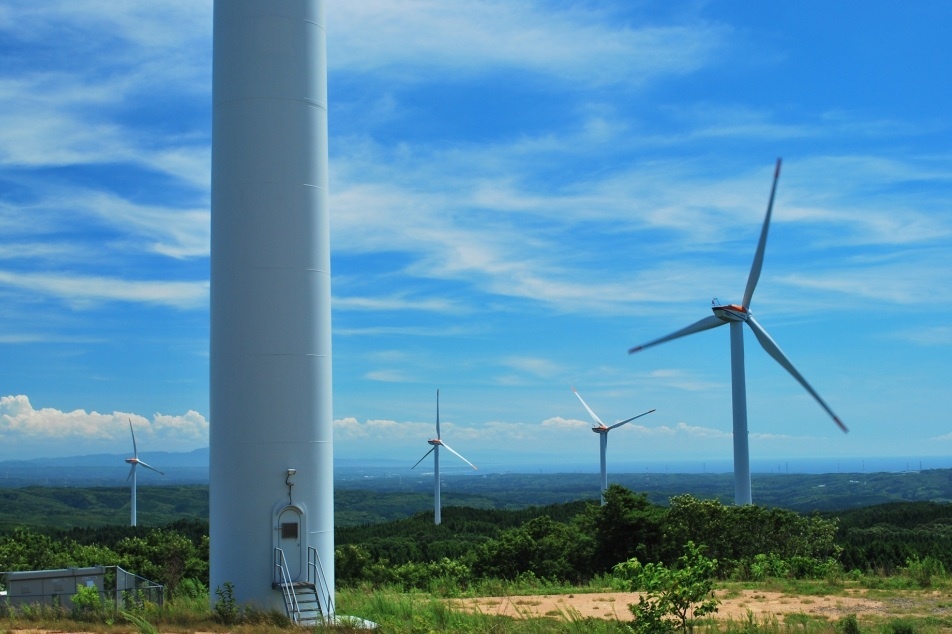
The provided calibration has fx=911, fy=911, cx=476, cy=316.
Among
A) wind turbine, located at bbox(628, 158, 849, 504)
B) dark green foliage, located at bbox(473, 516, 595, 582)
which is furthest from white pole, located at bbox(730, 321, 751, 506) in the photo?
dark green foliage, located at bbox(473, 516, 595, 582)

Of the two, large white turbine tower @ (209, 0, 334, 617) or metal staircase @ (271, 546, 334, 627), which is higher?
large white turbine tower @ (209, 0, 334, 617)

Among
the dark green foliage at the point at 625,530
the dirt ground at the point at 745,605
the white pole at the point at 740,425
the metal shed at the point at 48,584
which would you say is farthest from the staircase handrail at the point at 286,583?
the white pole at the point at 740,425

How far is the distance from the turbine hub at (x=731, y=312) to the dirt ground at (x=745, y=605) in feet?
59.1

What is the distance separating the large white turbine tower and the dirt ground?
15.3 ft

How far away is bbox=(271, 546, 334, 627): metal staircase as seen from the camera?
728 inches

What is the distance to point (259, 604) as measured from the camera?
18.7 meters

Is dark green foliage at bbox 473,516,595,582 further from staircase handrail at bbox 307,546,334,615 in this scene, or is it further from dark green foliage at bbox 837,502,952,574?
staircase handrail at bbox 307,546,334,615

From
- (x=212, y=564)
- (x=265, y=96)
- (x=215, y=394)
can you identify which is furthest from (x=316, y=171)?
(x=212, y=564)

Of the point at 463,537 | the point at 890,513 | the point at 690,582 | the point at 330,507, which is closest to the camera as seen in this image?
the point at 690,582

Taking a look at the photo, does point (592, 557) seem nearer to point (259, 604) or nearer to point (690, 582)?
point (259, 604)

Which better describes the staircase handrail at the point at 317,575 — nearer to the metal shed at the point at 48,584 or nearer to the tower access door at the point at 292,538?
the tower access door at the point at 292,538

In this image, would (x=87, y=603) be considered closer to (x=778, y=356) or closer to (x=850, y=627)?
(x=850, y=627)

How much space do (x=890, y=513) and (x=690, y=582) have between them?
257ft

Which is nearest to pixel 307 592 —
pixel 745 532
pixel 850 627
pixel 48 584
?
pixel 48 584
